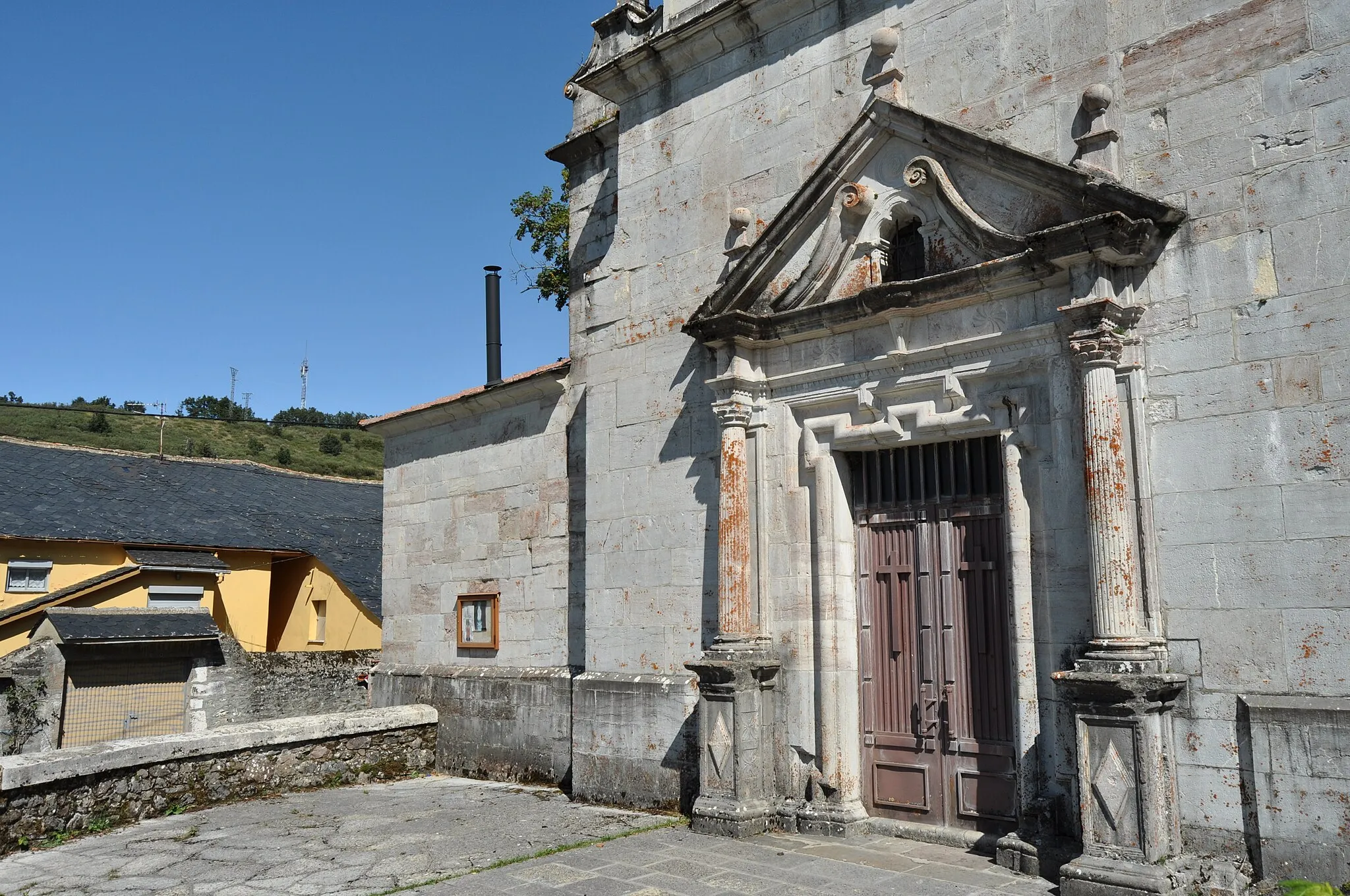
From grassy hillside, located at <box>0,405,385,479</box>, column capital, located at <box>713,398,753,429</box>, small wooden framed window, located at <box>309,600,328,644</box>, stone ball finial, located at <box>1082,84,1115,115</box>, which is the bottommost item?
small wooden framed window, located at <box>309,600,328,644</box>

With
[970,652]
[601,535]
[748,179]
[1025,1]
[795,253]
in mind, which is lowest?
[970,652]

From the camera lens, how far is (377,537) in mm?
23031

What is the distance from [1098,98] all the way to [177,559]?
56.0 ft

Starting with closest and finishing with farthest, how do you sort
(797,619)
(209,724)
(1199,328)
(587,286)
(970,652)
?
(1199,328) → (970,652) → (797,619) → (587,286) → (209,724)

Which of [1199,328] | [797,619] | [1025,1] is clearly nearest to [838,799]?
[797,619]

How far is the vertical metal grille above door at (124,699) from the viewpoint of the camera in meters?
14.7

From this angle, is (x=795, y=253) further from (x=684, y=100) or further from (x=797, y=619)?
(x=797, y=619)

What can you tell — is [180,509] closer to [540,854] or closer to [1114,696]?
[540,854]

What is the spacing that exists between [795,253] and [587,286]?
8.43 ft

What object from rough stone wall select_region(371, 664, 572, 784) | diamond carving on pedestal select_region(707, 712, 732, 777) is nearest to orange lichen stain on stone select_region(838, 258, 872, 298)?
diamond carving on pedestal select_region(707, 712, 732, 777)

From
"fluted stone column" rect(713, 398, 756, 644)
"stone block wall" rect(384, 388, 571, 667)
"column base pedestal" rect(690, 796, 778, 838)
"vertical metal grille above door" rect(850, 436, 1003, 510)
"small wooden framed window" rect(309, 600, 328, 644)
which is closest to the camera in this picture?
"vertical metal grille above door" rect(850, 436, 1003, 510)

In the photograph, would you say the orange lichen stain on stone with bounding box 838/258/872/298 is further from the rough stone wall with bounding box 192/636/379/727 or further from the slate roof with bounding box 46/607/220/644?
the slate roof with bounding box 46/607/220/644

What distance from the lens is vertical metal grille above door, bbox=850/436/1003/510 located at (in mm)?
6672

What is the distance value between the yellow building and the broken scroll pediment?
1363cm
